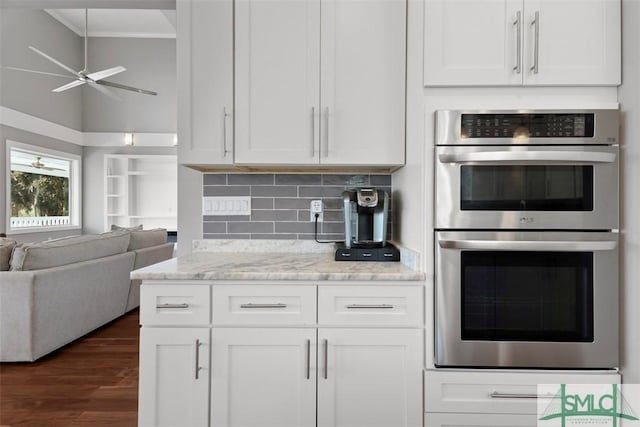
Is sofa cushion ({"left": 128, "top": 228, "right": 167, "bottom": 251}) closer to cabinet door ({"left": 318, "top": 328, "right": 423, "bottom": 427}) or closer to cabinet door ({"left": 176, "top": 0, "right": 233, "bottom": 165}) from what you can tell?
cabinet door ({"left": 176, "top": 0, "right": 233, "bottom": 165})

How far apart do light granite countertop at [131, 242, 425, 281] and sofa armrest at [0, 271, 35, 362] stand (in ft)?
4.96

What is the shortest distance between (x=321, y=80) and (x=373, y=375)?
134 cm

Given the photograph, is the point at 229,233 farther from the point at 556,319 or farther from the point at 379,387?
the point at 556,319

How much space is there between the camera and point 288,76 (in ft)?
6.21

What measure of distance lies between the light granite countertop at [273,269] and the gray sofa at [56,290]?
153cm

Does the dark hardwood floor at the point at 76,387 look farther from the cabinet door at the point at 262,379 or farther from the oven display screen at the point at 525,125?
the oven display screen at the point at 525,125

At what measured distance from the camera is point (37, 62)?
6258 mm

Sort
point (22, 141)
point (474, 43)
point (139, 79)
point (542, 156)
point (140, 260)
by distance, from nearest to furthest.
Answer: point (542, 156), point (474, 43), point (140, 260), point (22, 141), point (139, 79)

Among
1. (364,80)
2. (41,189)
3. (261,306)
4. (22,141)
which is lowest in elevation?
(261,306)

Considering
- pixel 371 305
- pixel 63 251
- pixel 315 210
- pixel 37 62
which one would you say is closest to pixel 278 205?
pixel 315 210

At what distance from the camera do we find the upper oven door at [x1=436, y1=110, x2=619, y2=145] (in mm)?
1579

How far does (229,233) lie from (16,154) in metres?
5.36

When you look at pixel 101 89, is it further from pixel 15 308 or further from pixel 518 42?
pixel 518 42

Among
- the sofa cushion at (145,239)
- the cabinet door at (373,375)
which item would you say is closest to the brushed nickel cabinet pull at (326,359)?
the cabinet door at (373,375)
